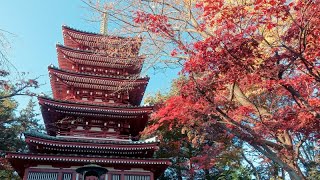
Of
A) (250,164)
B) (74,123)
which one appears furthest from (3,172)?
(250,164)

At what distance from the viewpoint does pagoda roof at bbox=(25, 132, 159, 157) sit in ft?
42.5

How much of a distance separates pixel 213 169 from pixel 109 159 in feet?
48.1

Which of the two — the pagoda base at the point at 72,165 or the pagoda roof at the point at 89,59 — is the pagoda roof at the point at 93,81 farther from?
the pagoda base at the point at 72,165

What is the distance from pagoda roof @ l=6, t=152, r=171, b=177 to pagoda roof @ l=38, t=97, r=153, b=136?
1883mm

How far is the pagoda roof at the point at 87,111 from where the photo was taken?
14133 mm

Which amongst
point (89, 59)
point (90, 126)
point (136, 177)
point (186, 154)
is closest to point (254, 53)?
point (136, 177)

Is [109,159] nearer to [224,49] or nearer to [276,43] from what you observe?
[224,49]

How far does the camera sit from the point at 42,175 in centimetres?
1270

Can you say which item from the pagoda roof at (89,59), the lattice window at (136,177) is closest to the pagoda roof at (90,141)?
the lattice window at (136,177)

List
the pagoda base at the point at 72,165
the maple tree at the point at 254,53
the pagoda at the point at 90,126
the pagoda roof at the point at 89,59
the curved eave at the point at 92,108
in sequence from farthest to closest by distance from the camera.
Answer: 1. the pagoda roof at the point at 89,59
2. the curved eave at the point at 92,108
3. the pagoda at the point at 90,126
4. the pagoda base at the point at 72,165
5. the maple tree at the point at 254,53

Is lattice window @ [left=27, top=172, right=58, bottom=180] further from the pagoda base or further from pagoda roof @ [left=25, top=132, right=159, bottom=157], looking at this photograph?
pagoda roof @ [left=25, top=132, right=159, bottom=157]

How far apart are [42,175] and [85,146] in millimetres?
2141

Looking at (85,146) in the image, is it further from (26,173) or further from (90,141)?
(26,173)

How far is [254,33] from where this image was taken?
762 cm
